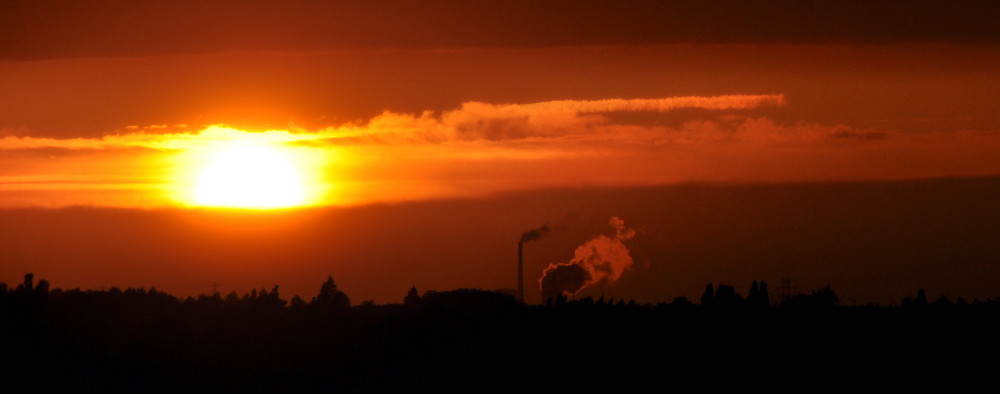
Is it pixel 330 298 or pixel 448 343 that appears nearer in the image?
pixel 448 343

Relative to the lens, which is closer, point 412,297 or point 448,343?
point 448,343

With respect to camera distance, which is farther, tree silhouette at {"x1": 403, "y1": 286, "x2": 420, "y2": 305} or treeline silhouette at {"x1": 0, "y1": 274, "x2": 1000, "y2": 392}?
tree silhouette at {"x1": 403, "y1": 286, "x2": 420, "y2": 305}

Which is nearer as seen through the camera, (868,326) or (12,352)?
(12,352)

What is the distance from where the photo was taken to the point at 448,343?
7812cm

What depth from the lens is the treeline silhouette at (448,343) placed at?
72062 mm

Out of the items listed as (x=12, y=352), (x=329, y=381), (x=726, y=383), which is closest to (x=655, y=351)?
(x=726, y=383)

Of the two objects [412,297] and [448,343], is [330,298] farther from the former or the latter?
[448,343]

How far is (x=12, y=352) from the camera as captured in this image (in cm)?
7150

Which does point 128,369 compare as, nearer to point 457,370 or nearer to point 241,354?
point 241,354

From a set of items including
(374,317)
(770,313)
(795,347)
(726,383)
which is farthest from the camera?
(374,317)

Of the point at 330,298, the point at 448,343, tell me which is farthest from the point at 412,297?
the point at 448,343

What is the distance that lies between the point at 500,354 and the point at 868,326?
→ 664 inches

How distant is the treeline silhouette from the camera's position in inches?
2837

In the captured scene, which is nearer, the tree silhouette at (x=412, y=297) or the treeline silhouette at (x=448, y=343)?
the treeline silhouette at (x=448, y=343)
